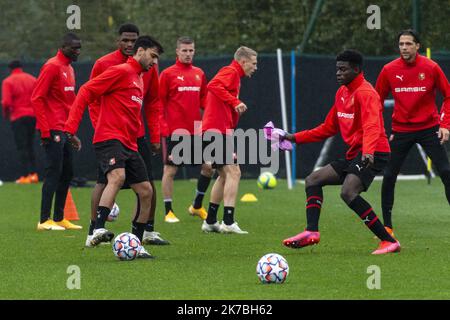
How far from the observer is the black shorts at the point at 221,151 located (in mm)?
14023

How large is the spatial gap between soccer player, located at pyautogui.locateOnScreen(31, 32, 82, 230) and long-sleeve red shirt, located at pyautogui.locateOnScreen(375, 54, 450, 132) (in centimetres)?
383

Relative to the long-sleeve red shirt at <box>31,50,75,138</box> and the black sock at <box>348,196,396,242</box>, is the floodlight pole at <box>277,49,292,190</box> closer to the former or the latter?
the long-sleeve red shirt at <box>31,50,75,138</box>

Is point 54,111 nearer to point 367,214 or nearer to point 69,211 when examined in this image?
point 69,211

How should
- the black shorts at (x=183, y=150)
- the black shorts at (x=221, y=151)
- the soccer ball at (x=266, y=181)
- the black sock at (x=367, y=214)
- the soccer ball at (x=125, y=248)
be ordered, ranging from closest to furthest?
the soccer ball at (x=125, y=248)
the black sock at (x=367, y=214)
the black shorts at (x=221, y=151)
the black shorts at (x=183, y=150)
the soccer ball at (x=266, y=181)

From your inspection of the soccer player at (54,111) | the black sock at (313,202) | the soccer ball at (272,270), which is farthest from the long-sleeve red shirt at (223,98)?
the soccer ball at (272,270)

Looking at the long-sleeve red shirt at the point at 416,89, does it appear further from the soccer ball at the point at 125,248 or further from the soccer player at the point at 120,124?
the soccer ball at the point at 125,248

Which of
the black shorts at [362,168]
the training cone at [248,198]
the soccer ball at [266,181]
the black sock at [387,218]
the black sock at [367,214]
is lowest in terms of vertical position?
the soccer ball at [266,181]

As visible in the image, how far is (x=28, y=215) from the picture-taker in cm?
1653

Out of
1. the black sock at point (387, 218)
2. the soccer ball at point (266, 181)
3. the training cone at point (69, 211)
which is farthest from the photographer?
the soccer ball at point (266, 181)

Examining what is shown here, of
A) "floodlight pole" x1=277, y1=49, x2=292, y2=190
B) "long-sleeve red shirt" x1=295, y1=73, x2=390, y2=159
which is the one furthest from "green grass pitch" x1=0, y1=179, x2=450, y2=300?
"floodlight pole" x1=277, y1=49, x2=292, y2=190

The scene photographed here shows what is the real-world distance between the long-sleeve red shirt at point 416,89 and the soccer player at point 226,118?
178cm

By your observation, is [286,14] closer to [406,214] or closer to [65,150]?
[406,214]

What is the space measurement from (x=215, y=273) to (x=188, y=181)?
46.3 ft
